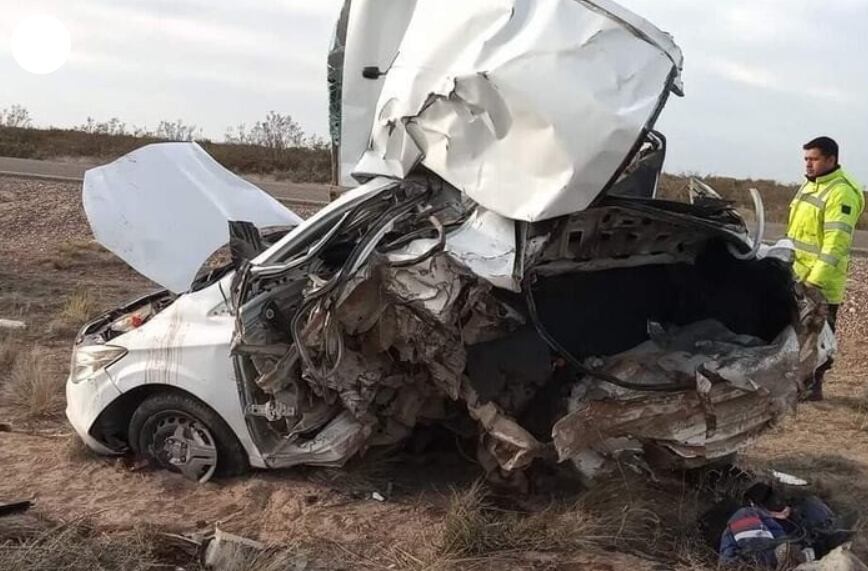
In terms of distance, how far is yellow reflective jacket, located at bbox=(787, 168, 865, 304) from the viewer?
7.45 meters

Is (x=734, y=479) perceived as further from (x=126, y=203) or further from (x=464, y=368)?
→ (x=126, y=203)

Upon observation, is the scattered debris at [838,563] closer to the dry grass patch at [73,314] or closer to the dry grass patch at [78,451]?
the dry grass patch at [78,451]

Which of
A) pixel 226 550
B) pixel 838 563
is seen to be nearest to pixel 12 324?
pixel 226 550

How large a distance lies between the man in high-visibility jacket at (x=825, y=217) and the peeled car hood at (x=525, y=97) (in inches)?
134

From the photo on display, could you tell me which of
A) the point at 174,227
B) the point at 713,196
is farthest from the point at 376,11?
the point at 713,196

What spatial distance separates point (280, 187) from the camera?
2381 cm

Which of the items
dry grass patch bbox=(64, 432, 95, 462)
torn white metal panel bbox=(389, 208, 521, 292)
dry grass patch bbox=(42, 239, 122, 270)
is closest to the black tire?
dry grass patch bbox=(64, 432, 95, 462)

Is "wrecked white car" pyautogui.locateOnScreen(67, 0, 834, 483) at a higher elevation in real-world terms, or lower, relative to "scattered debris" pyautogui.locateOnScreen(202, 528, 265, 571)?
higher

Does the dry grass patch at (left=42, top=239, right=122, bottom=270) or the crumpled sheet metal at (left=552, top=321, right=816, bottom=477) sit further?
the dry grass patch at (left=42, top=239, right=122, bottom=270)

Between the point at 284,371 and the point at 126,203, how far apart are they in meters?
1.74

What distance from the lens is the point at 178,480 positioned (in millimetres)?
5496

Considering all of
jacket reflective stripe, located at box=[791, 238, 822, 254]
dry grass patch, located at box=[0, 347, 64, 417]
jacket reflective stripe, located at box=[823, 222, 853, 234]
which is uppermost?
jacket reflective stripe, located at box=[823, 222, 853, 234]

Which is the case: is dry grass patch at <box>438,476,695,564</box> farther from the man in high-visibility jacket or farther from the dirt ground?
the man in high-visibility jacket

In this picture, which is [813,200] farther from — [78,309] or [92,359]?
[78,309]
